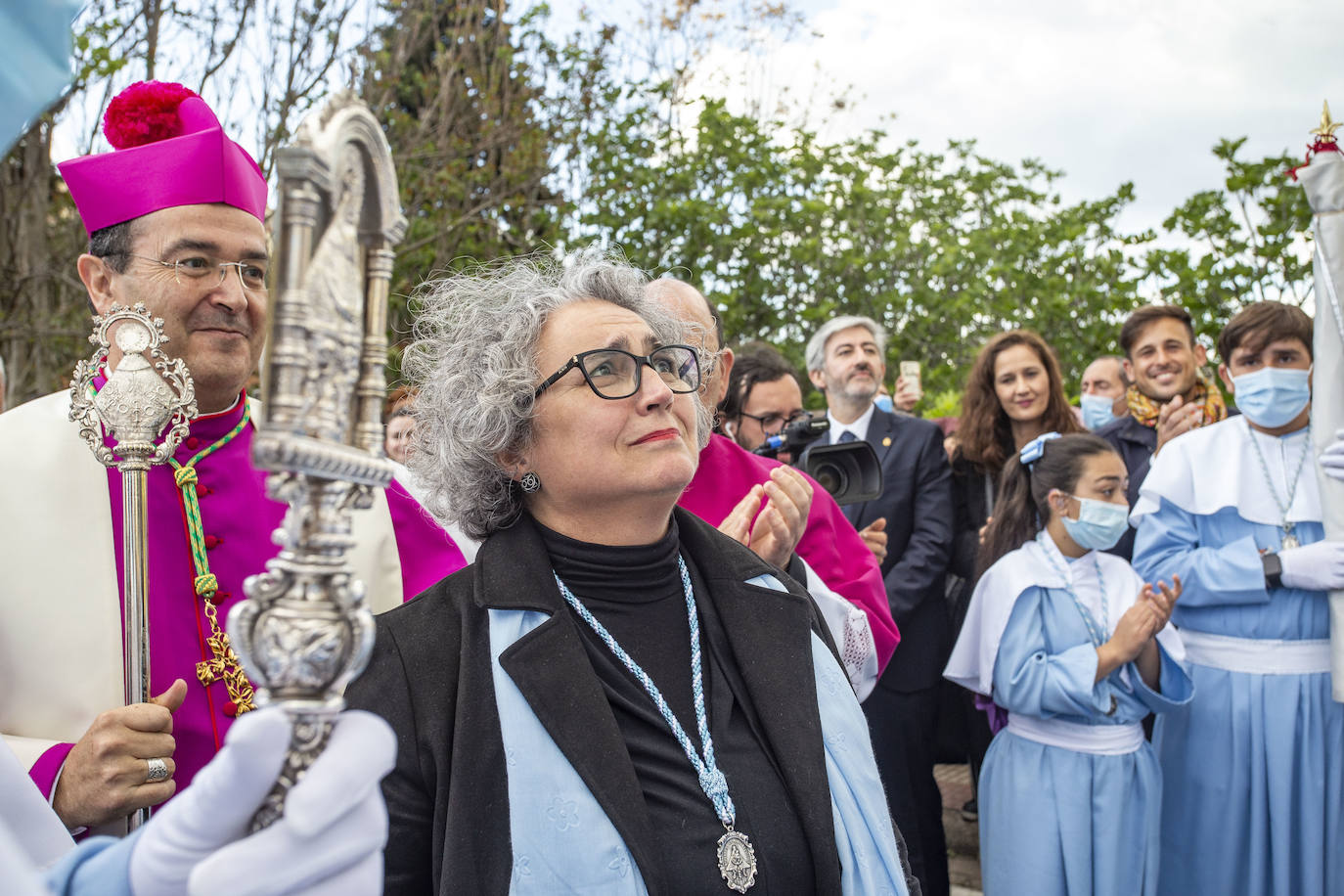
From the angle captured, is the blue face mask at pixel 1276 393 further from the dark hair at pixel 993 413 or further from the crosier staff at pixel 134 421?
the crosier staff at pixel 134 421

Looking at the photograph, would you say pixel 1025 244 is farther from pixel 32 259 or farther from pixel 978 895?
pixel 32 259

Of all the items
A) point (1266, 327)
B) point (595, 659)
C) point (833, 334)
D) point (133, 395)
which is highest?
point (833, 334)

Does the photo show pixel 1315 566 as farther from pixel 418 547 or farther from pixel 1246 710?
pixel 418 547

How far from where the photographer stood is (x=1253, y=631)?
3969mm

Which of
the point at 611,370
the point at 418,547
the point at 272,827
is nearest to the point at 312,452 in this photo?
the point at 272,827

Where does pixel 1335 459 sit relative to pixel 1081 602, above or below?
above

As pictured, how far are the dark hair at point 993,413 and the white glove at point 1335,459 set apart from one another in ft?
4.34

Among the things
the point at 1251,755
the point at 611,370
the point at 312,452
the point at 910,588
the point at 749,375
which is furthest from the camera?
the point at 749,375

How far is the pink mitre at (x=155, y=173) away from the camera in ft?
7.54

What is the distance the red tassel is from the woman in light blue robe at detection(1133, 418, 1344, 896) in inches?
149

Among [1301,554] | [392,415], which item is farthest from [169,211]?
[1301,554]

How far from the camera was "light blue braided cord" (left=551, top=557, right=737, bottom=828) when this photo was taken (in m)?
1.90

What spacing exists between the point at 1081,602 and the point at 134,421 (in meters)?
3.29

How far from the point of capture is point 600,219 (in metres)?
9.93
